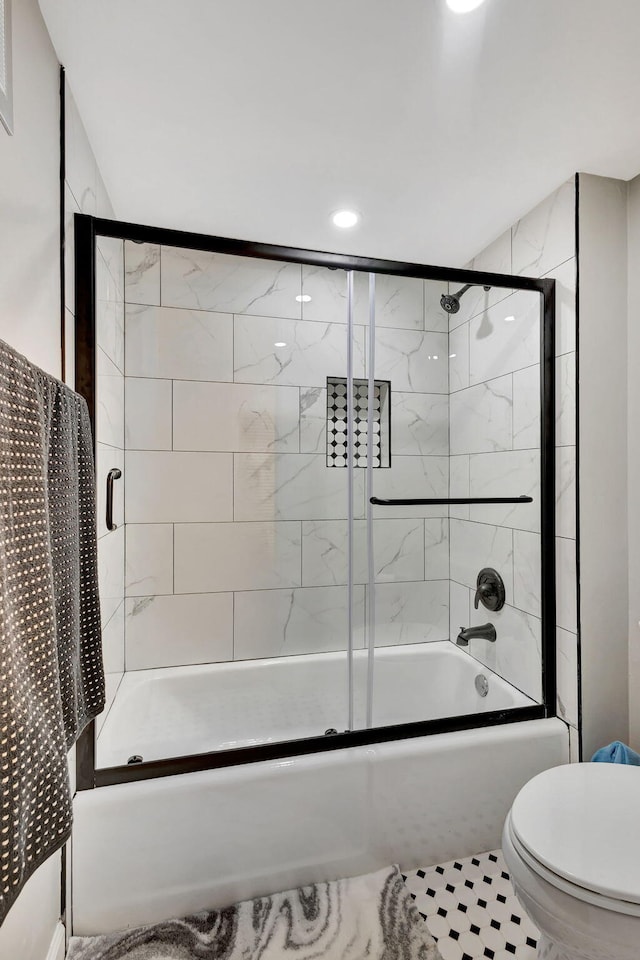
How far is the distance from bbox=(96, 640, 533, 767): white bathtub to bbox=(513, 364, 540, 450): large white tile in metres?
0.87

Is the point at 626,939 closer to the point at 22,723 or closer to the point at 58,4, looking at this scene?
the point at 22,723

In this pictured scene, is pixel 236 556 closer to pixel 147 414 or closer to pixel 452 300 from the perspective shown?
pixel 147 414

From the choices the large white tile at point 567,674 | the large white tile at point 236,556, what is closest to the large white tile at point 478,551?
the large white tile at point 567,674

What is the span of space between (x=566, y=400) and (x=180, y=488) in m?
1.56

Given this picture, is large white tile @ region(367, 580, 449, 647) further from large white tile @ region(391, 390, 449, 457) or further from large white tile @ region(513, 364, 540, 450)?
large white tile @ region(513, 364, 540, 450)

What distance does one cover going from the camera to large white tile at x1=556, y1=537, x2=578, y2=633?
1724 mm

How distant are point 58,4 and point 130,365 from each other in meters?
1.02

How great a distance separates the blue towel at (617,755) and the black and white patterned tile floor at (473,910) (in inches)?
19.7

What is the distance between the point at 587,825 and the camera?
1114 millimetres

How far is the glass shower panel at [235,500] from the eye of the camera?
1819 millimetres

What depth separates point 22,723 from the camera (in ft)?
2.02

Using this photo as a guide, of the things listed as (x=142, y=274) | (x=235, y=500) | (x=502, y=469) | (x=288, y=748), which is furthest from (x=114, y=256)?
(x=288, y=748)

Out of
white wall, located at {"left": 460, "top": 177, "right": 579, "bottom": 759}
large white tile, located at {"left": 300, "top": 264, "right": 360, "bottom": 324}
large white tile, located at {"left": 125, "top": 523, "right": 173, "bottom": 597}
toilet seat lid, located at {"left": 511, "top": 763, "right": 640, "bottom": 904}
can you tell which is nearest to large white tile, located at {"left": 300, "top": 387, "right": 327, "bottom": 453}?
large white tile, located at {"left": 300, "top": 264, "right": 360, "bottom": 324}

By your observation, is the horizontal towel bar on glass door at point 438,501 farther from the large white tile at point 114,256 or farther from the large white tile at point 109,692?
the large white tile at point 114,256
